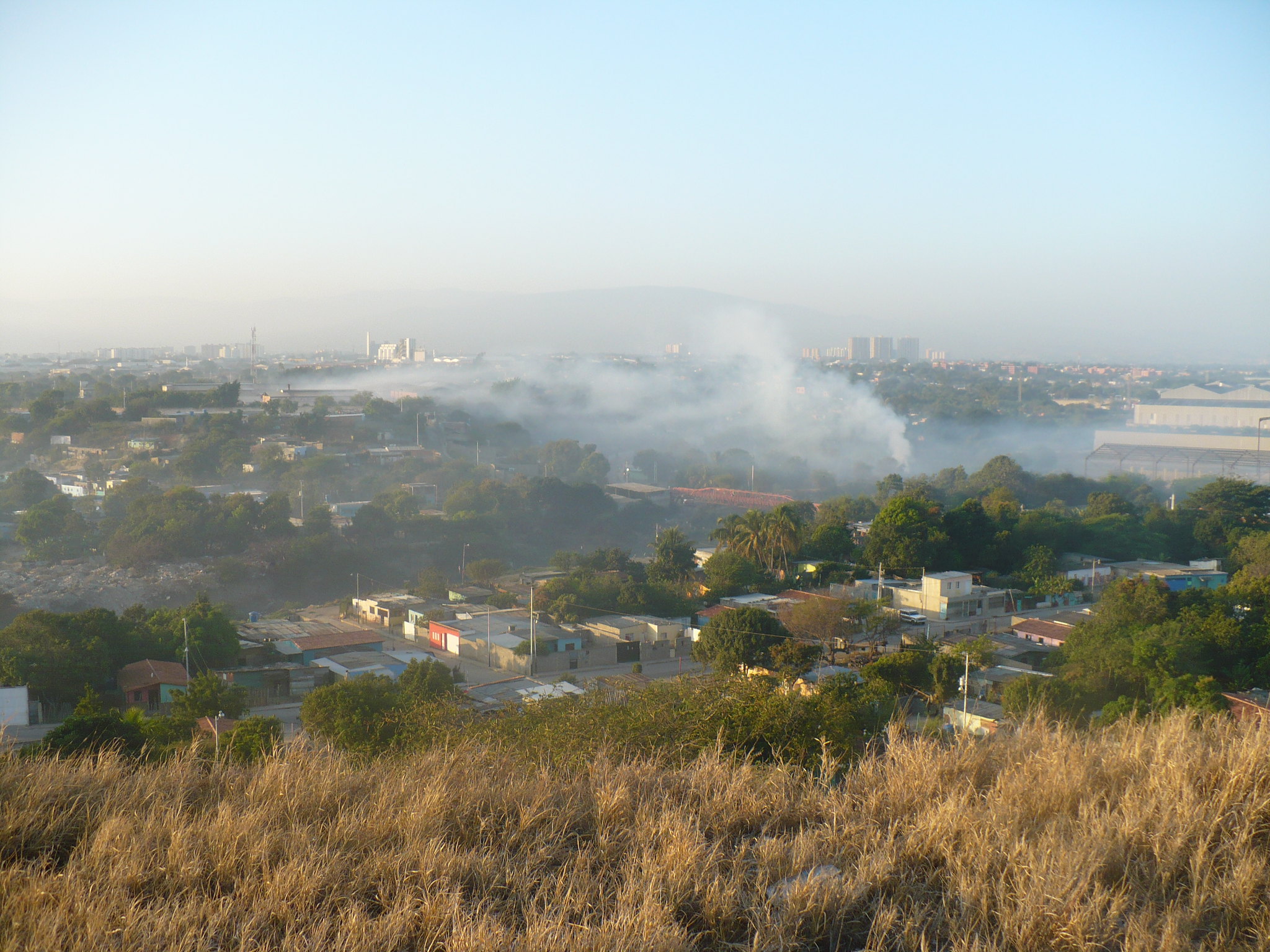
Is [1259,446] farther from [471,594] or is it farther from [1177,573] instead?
[471,594]

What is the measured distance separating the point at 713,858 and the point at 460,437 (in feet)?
94.3

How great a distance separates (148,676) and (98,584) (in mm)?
5888

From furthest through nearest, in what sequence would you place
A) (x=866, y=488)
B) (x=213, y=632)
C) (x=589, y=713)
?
(x=866, y=488)
(x=213, y=632)
(x=589, y=713)

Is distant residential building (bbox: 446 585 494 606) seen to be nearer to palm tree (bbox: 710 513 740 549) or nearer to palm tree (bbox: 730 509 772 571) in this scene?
palm tree (bbox: 710 513 740 549)

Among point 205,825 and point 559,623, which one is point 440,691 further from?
point 205,825

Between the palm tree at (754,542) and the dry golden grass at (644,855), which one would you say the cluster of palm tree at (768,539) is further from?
the dry golden grass at (644,855)

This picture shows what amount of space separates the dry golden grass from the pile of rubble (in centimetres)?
1156

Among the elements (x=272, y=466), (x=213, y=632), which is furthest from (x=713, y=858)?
(x=272, y=466)

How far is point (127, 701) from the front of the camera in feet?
24.3

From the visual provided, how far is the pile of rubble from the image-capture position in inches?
465

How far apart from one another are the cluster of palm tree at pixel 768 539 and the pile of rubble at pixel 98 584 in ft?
23.0

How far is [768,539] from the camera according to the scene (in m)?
12.1

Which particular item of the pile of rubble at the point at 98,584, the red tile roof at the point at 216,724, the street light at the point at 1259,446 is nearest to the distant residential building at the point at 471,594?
the pile of rubble at the point at 98,584

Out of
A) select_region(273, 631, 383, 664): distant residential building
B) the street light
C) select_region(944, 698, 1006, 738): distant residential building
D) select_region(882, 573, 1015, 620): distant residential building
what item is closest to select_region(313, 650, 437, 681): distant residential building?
select_region(273, 631, 383, 664): distant residential building
